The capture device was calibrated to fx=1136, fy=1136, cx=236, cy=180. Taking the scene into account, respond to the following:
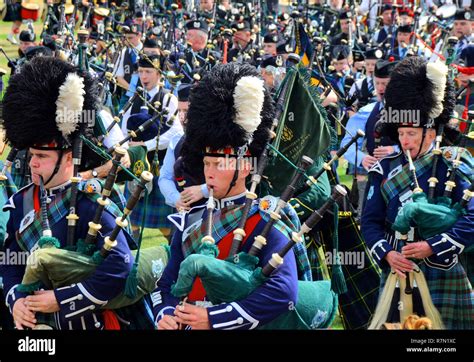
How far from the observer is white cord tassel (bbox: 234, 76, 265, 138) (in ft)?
14.6

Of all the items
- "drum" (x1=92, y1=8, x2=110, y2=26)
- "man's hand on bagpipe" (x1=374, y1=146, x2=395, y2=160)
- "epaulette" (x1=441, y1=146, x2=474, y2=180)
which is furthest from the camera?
"drum" (x1=92, y1=8, x2=110, y2=26)

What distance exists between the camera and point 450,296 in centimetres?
539

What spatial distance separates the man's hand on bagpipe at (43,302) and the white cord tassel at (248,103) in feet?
3.25

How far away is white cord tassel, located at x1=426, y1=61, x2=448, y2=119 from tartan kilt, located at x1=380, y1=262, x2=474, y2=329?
0.79 metres

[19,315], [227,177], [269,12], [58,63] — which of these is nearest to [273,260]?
[227,177]

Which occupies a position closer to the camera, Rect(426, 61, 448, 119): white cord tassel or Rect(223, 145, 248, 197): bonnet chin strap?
Rect(223, 145, 248, 197): bonnet chin strap

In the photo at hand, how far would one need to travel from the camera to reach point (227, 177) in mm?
4379

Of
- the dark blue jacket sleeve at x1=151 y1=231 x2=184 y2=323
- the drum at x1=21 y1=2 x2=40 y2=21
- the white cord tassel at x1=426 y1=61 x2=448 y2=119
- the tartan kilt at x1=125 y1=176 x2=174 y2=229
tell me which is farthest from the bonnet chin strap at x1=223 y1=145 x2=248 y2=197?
the drum at x1=21 y1=2 x2=40 y2=21

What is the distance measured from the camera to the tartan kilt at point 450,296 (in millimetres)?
5379

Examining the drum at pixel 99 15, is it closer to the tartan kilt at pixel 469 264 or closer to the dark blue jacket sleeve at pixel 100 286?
the tartan kilt at pixel 469 264

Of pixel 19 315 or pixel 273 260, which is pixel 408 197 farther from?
pixel 19 315

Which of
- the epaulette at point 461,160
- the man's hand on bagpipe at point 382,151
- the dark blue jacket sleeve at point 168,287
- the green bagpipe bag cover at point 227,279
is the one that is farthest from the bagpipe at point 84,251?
the man's hand on bagpipe at point 382,151

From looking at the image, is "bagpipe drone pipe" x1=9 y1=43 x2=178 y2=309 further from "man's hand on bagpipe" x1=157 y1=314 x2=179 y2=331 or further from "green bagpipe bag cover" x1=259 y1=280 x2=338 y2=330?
"green bagpipe bag cover" x1=259 y1=280 x2=338 y2=330

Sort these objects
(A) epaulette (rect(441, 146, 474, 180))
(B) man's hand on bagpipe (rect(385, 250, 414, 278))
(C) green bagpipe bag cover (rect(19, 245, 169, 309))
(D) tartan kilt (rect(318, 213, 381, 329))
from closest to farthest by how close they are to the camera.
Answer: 1. (C) green bagpipe bag cover (rect(19, 245, 169, 309))
2. (B) man's hand on bagpipe (rect(385, 250, 414, 278))
3. (A) epaulette (rect(441, 146, 474, 180))
4. (D) tartan kilt (rect(318, 213, 381, 329))
